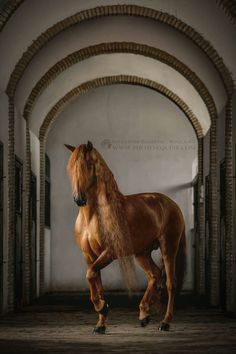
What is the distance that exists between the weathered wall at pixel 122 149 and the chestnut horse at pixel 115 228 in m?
12.4

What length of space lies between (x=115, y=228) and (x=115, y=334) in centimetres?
129

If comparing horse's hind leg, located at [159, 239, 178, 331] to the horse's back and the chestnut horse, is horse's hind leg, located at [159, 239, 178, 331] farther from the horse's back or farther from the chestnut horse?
the horse's back

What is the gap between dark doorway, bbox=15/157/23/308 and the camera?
15460 mm

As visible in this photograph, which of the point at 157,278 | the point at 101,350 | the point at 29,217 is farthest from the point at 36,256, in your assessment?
the point at 101,350

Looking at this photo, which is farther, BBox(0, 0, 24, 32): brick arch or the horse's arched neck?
BBox(0, 0, 24, 32): brick arch

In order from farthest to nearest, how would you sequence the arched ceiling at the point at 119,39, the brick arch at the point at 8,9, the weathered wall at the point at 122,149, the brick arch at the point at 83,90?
the weathered wall at the point at 122,149
the brick arch at the point at 83,90
the arched ceiling at the point at 119,39
the brick arch at the point at 8,9

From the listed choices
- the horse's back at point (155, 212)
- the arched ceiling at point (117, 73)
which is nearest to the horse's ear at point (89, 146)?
the horse's back at point (155, 212)

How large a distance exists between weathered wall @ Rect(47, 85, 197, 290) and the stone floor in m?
8.40

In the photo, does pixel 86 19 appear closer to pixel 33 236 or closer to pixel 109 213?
pixel 109 213

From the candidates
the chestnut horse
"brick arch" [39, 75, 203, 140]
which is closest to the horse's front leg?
the chestnut horse

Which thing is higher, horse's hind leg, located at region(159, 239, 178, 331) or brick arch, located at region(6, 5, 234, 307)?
brick arch, located at region(6, 5, 234, 307)

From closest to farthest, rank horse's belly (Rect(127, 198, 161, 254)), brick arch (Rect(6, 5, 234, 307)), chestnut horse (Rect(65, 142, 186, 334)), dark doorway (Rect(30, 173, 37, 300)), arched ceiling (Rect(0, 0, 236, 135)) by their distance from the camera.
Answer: chestnut horse (Rect(65, 142, 186, 334))
horse's belly (Rect(127, 198, 161, 254))
arched ceiling (Rect(0, 0, 236, 135))
brick arch (Rect(6, 5, 234, 307))
dark doorway (Rect(30, 173, 37, 300))

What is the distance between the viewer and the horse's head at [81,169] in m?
9.46

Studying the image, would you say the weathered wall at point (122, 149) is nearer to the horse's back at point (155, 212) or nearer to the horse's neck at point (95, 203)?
the horse's back at point (155, 212)
